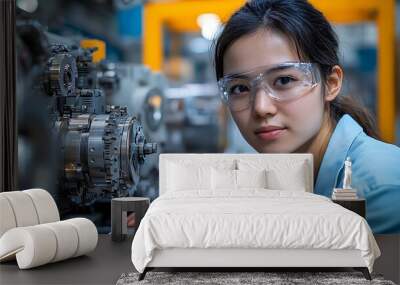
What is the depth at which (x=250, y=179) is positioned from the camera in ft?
14.0

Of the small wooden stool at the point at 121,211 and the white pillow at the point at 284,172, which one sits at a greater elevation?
the white pillow at the point at 284,172

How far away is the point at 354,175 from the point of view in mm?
4484

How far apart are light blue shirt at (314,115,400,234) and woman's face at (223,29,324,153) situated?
0.21m

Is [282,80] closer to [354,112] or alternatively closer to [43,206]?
[354,112]

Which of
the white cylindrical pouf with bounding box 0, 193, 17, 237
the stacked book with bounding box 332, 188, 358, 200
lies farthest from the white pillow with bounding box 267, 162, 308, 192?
the white cylindrical pouf with bounding box 0, 193, 17, 237

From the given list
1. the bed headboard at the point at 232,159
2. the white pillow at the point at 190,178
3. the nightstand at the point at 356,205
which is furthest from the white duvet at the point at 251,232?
the bed headboard at the point at 232,159

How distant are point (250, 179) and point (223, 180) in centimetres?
19

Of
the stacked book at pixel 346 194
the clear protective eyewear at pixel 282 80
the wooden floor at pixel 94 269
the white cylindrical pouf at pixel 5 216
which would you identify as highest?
the clear protective eyewear at pixel 282 80

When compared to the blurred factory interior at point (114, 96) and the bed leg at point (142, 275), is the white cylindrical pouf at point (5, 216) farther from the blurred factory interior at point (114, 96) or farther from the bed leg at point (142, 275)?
the blurred factory interior at point (114, 96)

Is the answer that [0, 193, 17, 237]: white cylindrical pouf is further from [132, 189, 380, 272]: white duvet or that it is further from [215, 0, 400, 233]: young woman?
[215, 0, 400, 233]: young woman

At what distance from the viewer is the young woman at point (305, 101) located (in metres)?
4.48

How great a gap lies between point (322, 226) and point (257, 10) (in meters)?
2.00

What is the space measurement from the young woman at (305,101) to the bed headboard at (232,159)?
16cm

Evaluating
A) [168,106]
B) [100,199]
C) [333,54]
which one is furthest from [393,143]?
[100,199]
